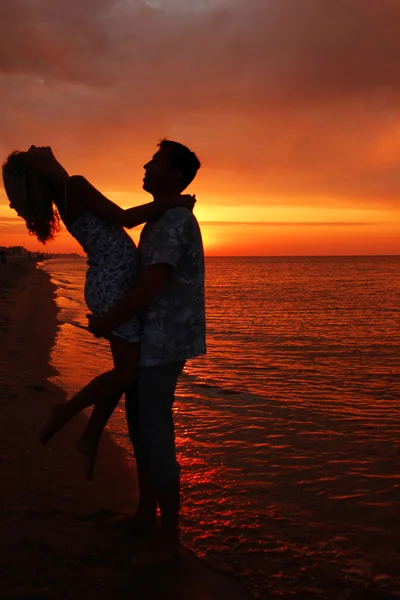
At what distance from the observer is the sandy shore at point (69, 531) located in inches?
114

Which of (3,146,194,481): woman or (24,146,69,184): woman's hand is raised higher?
(24,146,69,184): woman's hand

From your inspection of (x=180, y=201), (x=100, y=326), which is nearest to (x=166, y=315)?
(x=100, y=326)

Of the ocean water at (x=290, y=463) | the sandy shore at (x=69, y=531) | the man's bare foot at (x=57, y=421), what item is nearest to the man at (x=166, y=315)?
the sandy shore at (x=69, y=531)

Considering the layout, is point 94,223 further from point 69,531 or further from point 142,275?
point 69,531

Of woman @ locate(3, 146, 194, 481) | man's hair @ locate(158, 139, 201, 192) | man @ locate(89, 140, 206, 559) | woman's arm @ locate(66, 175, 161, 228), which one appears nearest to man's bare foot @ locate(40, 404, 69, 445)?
woman @ locate(3, 146, 194, 481)

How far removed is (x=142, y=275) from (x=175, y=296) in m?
0.26

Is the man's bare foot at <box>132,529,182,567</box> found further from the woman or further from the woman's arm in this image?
the woman's arm

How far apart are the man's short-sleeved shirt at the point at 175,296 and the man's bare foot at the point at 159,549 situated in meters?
1.09

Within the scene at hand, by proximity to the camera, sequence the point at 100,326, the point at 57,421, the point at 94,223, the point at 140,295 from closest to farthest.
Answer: the point at 140,295, the point at 100,326, the point at 94,223, the point at 57,421

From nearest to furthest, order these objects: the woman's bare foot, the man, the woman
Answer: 1. the man
2. the woman
3. the woman's bare foot

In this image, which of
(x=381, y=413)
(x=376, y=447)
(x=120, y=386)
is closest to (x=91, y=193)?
(x=120, y=386)

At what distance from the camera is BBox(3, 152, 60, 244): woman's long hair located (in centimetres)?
312

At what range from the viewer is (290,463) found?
5125mm

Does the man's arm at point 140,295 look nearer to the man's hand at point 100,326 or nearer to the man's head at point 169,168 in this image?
the man's hand at point 100,326
